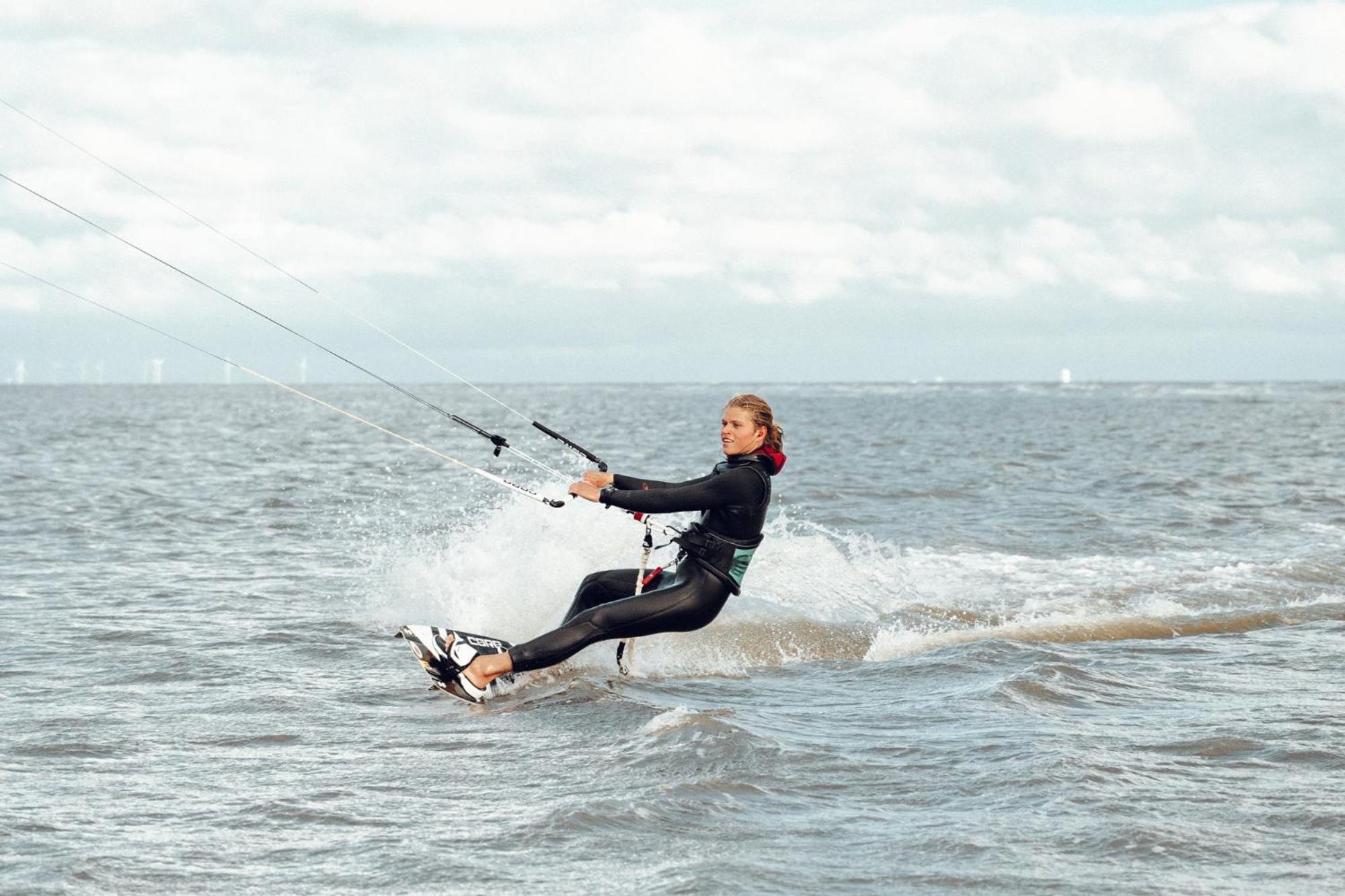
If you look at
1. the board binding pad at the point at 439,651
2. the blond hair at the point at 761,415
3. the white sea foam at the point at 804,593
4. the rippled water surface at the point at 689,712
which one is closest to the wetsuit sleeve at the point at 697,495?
the blond hair at the point at 761,415

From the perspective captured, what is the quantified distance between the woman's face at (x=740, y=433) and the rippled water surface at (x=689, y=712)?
1623 mm

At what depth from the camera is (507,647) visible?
27.7 feet

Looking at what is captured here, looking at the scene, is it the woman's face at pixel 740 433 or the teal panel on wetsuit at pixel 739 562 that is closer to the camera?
the woman's face at pixel 740 433

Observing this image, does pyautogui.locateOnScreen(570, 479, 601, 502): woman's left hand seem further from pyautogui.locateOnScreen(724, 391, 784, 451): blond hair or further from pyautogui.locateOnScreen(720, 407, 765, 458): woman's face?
pyautogui.locateOnScreen(724, 391, 784, 451): blond hair

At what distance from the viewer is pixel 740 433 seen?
26.7 feet

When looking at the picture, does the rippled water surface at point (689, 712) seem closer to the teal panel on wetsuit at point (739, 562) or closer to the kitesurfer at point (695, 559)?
the kitesurfer at point (695, 559)

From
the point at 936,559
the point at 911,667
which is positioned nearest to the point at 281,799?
the point at 911,667

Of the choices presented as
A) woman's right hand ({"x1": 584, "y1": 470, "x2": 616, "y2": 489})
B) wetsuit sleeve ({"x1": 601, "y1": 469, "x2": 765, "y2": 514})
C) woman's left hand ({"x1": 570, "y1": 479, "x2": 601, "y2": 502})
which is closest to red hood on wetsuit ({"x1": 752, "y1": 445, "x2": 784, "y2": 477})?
wetsuit sleeve ({"x1": 601, "y1": 469, "x2": 765, "y2": 514})

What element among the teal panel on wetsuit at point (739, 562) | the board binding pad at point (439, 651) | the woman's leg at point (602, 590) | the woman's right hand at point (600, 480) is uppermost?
the woman's right hand at point (600, 480)

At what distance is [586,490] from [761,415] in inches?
49.4

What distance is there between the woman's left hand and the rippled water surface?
1358 mm

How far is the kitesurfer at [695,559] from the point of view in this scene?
809 centimetres

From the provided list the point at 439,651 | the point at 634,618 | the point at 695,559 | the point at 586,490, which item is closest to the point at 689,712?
the point at 634,618

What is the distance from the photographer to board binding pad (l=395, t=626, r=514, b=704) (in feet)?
27.1
